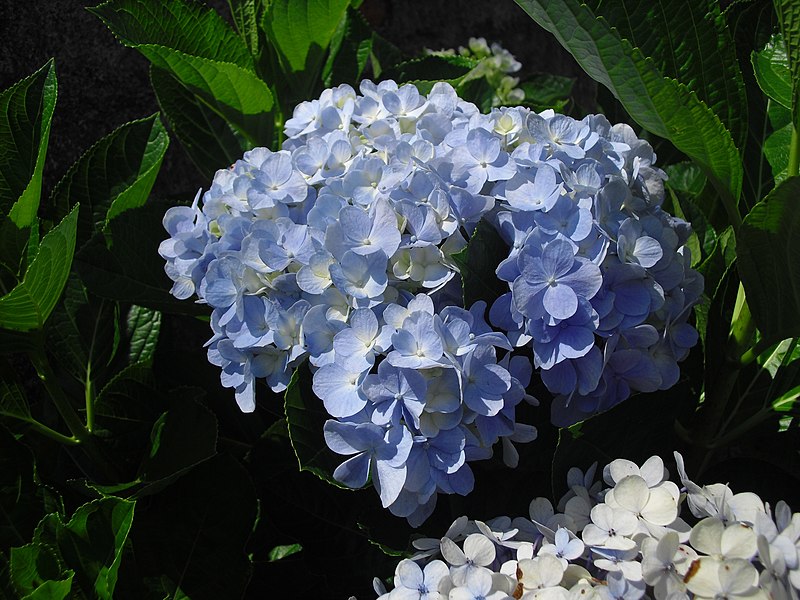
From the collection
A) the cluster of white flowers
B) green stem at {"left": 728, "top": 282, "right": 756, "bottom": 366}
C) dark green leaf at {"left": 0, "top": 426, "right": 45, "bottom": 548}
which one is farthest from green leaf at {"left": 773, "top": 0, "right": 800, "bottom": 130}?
dark green leaf at {"left": 0, "top": 426, "right": 45, "bottom": 548}

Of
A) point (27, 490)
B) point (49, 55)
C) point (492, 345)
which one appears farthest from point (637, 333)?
point (49, 55)

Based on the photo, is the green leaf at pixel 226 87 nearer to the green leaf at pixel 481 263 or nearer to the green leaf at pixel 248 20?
the green leaf at pixel 248 20

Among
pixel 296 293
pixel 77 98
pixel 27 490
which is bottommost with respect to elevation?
pixel 27 490

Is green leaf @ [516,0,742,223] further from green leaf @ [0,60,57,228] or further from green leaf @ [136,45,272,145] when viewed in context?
green leaf @ [0,60,57,228]

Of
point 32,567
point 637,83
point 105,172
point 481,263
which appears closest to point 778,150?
point 637,83

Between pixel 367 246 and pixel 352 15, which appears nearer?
pixel 367 246

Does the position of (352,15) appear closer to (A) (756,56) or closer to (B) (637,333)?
(A) (756,56)
